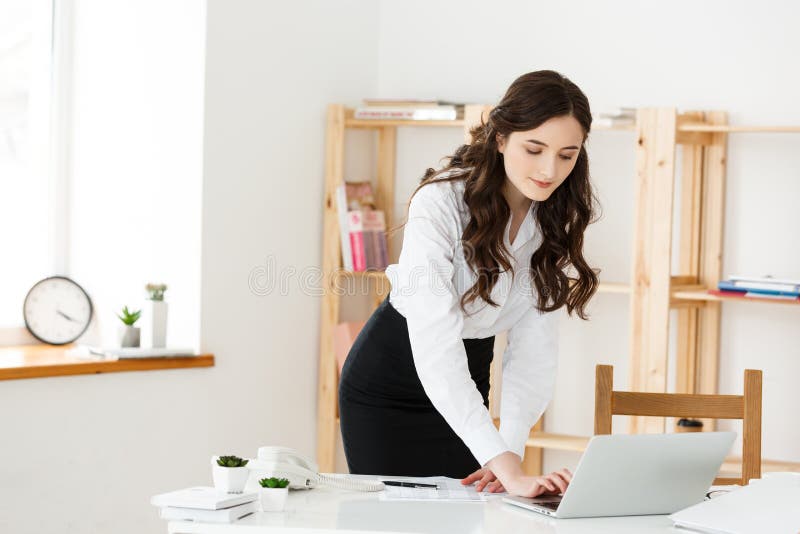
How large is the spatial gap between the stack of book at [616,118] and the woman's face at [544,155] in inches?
55.5

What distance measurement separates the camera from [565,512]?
1565 mm

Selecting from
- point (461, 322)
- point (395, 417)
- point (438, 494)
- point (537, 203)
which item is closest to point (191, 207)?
point (395, 417)

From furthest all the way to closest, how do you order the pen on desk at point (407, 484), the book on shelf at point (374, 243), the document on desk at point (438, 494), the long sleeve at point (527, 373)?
1. the book on shelf at point (374, 243)
2. the long sleeve at point (527, 373)
3. the pen on desk at point (407, 484)
4. the document on desk at point (438, 494)

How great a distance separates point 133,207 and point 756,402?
221 cm

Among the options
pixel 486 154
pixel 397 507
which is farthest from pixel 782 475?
pixel 486 154

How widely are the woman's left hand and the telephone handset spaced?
0.18 meters

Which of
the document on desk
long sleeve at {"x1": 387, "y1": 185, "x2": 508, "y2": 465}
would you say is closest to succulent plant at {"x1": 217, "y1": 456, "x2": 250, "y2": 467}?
the document on desk

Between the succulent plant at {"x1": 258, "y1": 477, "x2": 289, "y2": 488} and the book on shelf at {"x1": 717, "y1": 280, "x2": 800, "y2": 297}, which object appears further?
the book on shelf at {"x1": 717, "y1": 280, "x2": 800, "y2": 297}

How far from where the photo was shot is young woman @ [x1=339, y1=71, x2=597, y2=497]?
1.91m

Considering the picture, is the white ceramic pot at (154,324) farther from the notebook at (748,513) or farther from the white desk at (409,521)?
the notebook at (748,513)

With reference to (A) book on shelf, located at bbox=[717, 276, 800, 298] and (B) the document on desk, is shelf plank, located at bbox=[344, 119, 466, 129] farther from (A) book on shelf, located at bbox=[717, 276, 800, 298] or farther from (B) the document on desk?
(B) the document on desk

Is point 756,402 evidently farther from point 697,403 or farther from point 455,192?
point 455,192

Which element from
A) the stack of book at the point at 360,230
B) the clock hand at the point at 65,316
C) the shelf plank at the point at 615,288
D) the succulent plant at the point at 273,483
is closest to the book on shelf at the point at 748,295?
the shelf plank at the point at 615,288

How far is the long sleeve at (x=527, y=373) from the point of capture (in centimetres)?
210
